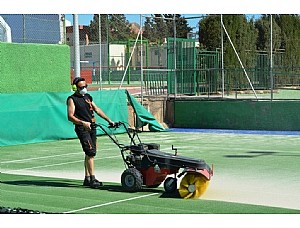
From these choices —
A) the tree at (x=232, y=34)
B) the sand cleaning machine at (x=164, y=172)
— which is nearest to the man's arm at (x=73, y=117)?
the sand cleaning machine at (x=164, y=172)

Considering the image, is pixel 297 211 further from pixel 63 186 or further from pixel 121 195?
pixel 63 186

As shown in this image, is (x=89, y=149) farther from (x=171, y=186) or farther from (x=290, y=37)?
(x=290, y=37)

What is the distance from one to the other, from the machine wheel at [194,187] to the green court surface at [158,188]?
13 cm

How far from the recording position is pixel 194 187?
9516mm

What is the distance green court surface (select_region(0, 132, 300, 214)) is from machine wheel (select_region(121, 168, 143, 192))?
0.40ft

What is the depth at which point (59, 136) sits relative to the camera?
2006cm

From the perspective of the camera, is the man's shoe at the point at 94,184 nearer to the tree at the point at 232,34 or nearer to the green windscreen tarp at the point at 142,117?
the green windscreen tarp at the point at 142,117

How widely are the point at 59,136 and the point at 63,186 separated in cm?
930

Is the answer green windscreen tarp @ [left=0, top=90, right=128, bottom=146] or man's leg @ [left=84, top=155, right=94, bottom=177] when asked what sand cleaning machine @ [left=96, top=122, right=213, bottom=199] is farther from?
green windscreen tarp @ [left=0, top=90, right=128, bottom=146]

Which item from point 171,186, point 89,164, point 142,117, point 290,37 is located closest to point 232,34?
point 290,37

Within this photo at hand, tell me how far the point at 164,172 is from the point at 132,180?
52 centimetres

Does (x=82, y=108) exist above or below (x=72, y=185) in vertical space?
above
